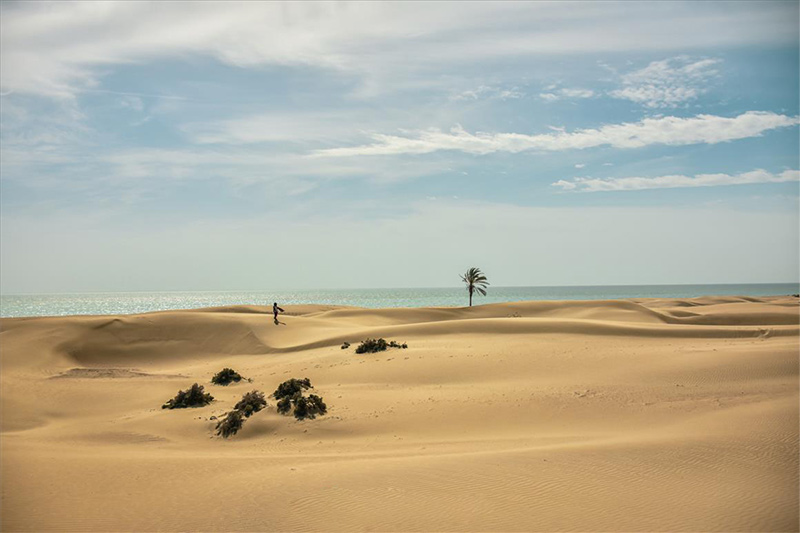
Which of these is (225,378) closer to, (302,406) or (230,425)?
(230,425)

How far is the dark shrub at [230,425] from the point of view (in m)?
13.7

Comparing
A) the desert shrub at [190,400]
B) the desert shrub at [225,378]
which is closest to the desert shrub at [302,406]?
the desert shrub at [190,400]

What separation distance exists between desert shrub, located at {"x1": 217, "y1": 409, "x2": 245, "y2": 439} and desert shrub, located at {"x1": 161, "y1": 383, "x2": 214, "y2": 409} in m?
2.79

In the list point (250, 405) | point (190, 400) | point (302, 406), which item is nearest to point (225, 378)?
point (190, 400)

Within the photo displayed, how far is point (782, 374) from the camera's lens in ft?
53.1

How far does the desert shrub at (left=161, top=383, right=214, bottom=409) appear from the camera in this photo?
54.0 feet

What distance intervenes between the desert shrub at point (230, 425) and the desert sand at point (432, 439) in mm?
210

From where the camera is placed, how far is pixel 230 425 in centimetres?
1381

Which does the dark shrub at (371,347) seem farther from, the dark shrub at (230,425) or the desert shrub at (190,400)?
the dark shrub at (230,425)

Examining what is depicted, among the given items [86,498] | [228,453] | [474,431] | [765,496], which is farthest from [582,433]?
[86,498]

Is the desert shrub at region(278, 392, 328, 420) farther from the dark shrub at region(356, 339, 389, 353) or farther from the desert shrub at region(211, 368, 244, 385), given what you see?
the dark shrub at region(356, 339, 389, 353)

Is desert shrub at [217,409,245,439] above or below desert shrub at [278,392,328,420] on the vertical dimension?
below

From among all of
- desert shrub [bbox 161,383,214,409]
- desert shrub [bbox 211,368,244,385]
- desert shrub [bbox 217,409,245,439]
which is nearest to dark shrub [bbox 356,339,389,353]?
desert shrub [bbox 211,368,244,385]

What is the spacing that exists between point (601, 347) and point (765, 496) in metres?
14.7
